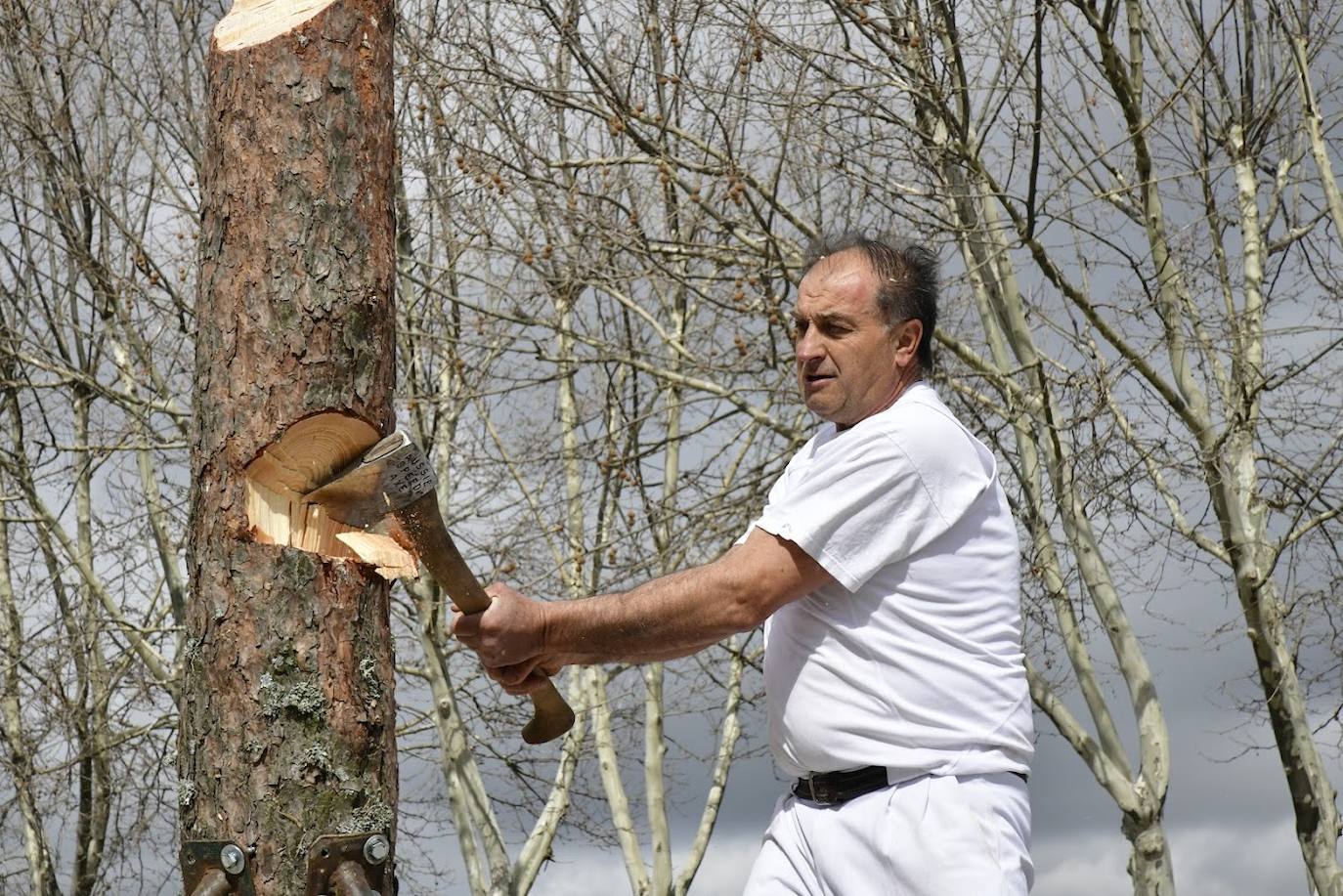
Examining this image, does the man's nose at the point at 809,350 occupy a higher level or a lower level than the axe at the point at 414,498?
higher

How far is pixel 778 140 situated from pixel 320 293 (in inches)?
219

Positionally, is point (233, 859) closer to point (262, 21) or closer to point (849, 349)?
point (849, 349)

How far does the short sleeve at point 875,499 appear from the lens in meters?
2.96

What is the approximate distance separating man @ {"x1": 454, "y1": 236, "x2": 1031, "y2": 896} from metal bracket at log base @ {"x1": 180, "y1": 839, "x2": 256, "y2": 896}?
0.64 m

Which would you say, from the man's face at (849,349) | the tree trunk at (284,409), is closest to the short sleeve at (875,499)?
the man's face at (849,349)

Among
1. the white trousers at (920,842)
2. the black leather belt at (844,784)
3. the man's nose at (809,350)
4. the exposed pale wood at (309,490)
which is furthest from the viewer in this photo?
the man's nose at (809,350)

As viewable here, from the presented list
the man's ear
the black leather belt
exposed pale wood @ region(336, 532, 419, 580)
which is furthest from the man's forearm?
the man's ear

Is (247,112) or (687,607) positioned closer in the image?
(687,607)

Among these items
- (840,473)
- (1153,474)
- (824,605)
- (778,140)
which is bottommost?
(824,605)

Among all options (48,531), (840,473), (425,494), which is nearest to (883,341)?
(840,473)

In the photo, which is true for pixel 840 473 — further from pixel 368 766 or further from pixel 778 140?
pixel 778 140

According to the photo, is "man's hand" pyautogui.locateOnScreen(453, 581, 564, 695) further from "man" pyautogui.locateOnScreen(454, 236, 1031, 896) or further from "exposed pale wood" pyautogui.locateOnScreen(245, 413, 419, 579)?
"exposed pale wood" pyautogui.locateOnScreen(245, 413, 419, 579)

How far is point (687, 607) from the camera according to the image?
9.80 feet

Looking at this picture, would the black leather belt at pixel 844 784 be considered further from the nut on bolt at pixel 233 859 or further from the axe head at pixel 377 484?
the nut on bolt at pixel 233 859
